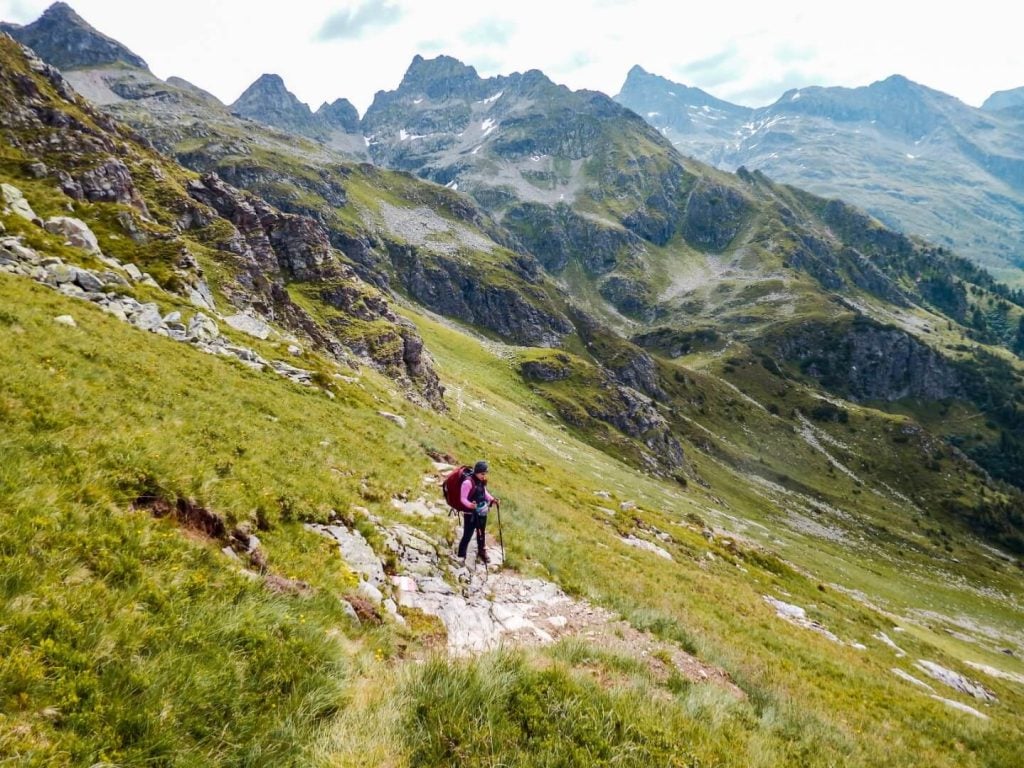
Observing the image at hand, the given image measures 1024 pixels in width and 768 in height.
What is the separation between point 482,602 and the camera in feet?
42.9

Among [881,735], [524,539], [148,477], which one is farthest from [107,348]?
[881,735]

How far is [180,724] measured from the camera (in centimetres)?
501

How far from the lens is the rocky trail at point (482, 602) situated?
11.2 m

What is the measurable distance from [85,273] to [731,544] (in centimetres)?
5003

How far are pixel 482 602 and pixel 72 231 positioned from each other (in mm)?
38479

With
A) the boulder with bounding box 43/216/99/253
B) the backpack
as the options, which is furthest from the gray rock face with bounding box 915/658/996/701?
the boulder with bounding box 43/216/99/253

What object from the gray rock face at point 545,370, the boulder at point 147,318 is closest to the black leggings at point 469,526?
the boulder at point 147,318

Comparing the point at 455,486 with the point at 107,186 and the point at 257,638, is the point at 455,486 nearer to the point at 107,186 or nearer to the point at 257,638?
the point at 257,638

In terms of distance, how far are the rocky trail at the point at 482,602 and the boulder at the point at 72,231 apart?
3307 cm

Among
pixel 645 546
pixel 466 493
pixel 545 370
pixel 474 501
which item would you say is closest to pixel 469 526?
pixel 474 501

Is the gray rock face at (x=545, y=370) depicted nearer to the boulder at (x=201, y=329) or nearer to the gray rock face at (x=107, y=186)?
the gray rock face at (x=107, y=186)

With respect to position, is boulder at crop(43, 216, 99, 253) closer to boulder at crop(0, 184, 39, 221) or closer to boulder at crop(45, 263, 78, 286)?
boulder at crop(0, 184, 39, 221)

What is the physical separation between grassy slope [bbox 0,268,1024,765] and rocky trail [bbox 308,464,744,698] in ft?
2.89

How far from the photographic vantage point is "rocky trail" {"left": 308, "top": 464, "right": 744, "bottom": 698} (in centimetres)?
1119
